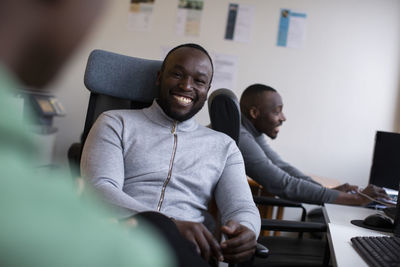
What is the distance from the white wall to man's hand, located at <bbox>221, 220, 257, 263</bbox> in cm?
208

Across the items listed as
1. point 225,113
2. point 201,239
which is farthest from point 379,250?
point 225,113

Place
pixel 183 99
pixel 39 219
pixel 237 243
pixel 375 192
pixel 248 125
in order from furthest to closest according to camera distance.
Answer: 1. pixel 248 125
2. pixel 375 192
3. pixel 183 99
4. pixel 237 243
5. pixel 39 219

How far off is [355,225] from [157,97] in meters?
0.82

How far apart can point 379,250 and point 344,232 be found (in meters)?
0.28

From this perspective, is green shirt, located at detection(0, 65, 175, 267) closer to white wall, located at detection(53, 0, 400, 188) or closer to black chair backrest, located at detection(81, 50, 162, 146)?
black chair backrest, located at detection(81, 50, 162, 146)

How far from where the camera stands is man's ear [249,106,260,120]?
91.2 inches

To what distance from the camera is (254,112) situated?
2324mm

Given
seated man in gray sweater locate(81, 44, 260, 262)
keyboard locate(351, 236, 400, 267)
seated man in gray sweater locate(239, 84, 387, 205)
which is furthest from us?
seated man in gray sweater locate(239, 84, 387, 205)

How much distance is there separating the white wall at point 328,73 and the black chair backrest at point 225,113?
1581 millimetres

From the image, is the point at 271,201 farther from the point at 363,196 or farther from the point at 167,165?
the point at 167,165

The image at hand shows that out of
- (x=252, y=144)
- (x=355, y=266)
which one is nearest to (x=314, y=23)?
(x=252, y=144)

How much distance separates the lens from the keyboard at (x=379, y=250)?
3.10 ft

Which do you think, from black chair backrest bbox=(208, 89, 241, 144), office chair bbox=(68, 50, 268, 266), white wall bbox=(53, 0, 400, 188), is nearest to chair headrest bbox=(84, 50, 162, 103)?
office chair bbox=(68, 50, 268, 266)

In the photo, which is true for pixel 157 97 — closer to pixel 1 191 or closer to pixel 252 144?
pixel 252 144
